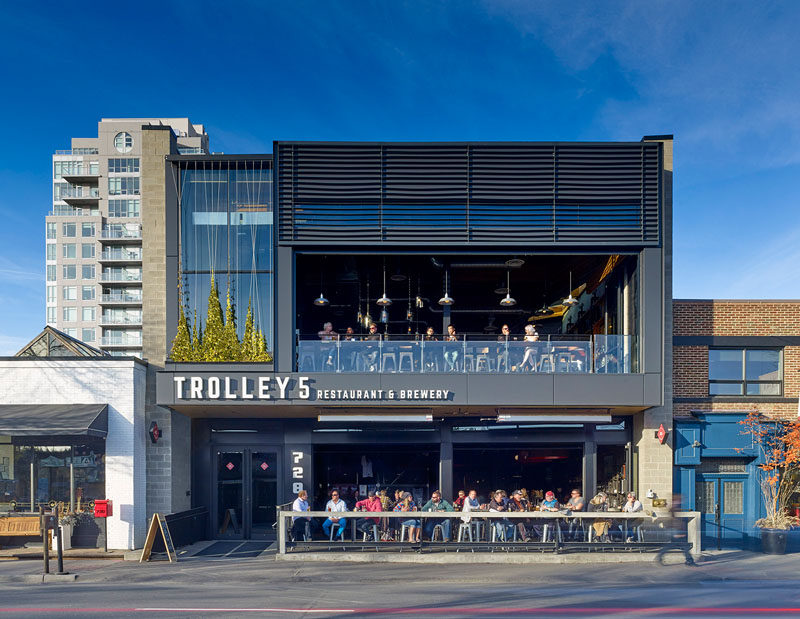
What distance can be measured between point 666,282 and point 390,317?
34.4ft

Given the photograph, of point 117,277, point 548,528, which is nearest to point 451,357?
point 548,528

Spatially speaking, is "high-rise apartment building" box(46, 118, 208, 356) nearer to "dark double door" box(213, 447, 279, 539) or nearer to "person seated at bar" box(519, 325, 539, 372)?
"dark double door" box(213, 447, 279, 539)

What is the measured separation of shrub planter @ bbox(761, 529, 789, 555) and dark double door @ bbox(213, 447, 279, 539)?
1275cm

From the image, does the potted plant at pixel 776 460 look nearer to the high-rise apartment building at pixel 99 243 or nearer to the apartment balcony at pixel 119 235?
the high-rise apartment building at pixel 99 243

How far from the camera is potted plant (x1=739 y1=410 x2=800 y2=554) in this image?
1653 centimetres

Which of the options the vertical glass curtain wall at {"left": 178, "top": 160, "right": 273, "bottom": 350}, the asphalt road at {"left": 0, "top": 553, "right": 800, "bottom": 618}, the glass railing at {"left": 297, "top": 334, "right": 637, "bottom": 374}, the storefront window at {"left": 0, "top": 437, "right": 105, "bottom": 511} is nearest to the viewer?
the asphalt road at {"left": 0, "top": 553, "right": 800, "bottom": 618}

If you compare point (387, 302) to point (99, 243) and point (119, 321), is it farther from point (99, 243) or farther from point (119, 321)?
point (99, 243)

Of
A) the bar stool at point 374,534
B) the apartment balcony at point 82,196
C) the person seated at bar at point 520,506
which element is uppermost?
the apartment balcony at point 82,196

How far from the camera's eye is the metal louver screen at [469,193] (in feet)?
54.9

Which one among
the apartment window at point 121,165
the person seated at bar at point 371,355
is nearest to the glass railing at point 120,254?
the apartment window at point 121,165

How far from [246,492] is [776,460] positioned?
14.5 m

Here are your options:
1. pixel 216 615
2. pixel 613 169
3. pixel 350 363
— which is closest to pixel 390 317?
pixel 350 363

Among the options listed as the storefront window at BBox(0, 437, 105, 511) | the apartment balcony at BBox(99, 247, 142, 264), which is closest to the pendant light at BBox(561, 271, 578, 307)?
the storefront window at BBox(0, 437, 105, 511)

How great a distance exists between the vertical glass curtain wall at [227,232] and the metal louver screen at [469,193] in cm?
103
